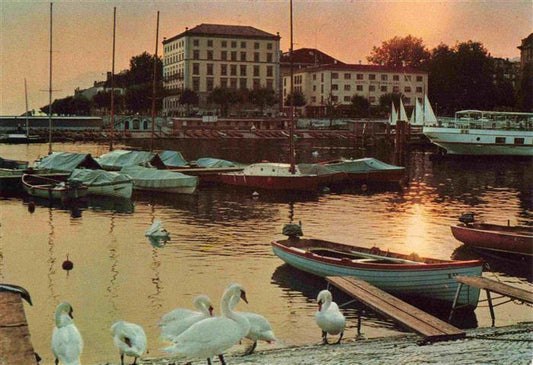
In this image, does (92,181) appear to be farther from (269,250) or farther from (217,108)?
(217,108)

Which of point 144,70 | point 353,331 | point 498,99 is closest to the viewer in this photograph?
point 353,331

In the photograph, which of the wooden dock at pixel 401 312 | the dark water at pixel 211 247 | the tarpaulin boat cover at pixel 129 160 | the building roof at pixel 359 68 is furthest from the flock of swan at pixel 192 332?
the building roof at pixel 359 68

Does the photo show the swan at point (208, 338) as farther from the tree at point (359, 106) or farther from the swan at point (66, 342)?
the tree at point (359, 106)

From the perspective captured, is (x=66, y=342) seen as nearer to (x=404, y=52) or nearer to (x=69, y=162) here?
(x=69, y=162)

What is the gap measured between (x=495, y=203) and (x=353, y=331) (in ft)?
97.1

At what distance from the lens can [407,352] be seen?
41.9ft

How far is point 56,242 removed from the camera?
28531 millimetres

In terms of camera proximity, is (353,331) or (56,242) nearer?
(353,331)

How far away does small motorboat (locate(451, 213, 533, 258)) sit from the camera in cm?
2441

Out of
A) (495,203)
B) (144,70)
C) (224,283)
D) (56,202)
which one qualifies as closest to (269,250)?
(224,283)

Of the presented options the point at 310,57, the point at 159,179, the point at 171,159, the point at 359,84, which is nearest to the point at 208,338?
the point at 159,179

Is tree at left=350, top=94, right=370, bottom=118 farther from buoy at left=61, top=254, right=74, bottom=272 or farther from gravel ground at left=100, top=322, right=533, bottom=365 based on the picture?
gravel ground at left=100, top=322, right=533, bottom=365

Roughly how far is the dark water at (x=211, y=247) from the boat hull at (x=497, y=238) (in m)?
0.52

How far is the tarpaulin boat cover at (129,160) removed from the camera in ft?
171
